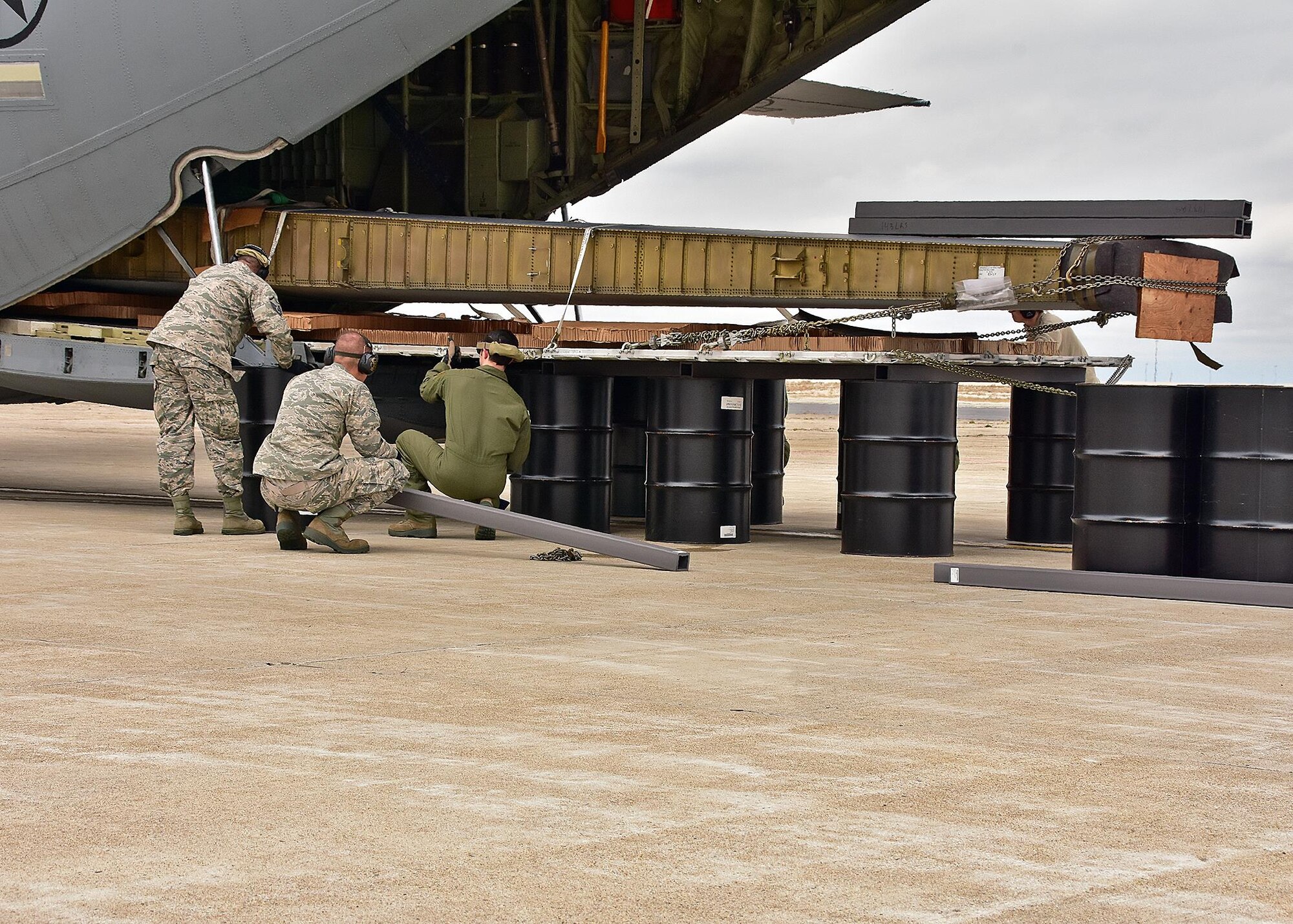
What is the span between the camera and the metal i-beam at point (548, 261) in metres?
11.9

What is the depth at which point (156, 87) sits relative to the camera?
1152 cm

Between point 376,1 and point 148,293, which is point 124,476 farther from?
point 376,1

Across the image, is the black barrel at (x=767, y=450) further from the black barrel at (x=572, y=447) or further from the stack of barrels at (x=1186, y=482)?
the stack of barrels at (x=1186, y=482)

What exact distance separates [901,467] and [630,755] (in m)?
6.53

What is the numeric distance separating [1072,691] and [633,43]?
9.44m

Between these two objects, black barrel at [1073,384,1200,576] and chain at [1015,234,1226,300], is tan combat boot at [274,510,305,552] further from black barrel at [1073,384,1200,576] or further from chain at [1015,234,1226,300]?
chain at [1015,234,1226,300]

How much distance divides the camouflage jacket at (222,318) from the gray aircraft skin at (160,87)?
4.26 feet

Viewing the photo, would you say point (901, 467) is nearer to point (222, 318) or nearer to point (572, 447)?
point (572, 447)

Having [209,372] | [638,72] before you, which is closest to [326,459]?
[209,372]

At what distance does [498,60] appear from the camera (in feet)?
46.0

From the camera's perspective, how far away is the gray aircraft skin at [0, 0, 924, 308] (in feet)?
36.8

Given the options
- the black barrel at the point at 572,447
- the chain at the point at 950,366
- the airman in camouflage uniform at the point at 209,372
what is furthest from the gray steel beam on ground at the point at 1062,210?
the airman in camouflage uniform at the point at 209,372

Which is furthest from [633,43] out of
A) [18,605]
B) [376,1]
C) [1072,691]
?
[1072,691]

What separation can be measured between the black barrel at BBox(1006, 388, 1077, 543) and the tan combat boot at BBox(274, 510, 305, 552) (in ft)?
18.2
